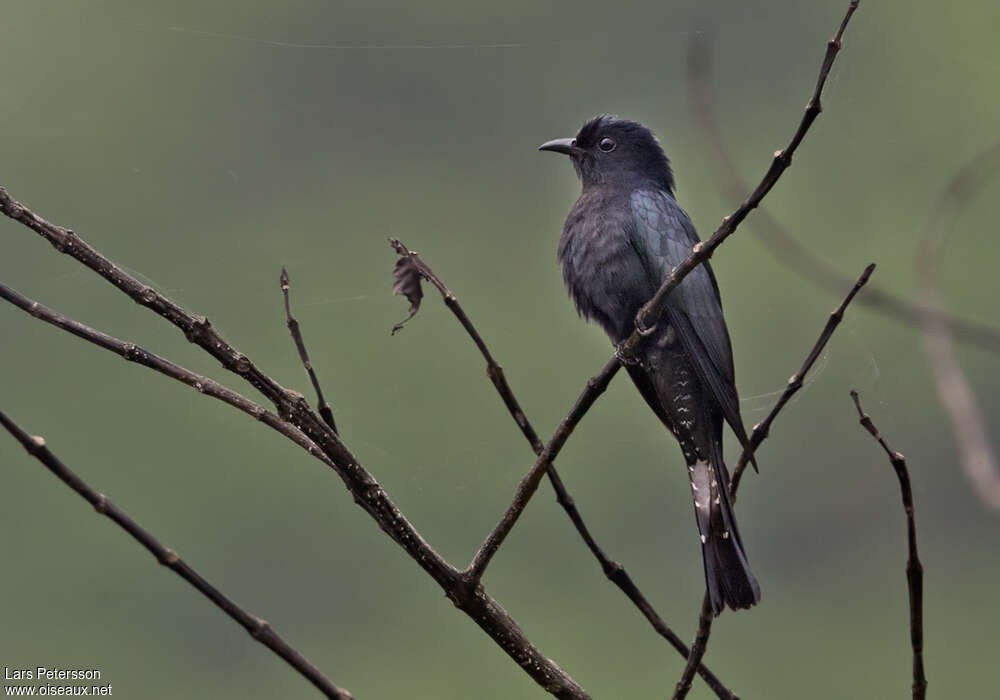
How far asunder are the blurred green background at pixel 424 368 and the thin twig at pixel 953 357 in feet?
31.5

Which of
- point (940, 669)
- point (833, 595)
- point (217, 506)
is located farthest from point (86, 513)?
point (940, 669)

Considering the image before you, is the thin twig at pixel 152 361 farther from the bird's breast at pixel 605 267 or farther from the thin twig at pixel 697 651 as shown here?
the bird's breast at pixel 605 267

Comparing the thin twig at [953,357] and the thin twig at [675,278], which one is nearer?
the thin twig at [675,278]

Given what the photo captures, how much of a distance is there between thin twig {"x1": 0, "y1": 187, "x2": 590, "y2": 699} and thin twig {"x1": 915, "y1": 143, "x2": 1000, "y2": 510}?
29.4 inches

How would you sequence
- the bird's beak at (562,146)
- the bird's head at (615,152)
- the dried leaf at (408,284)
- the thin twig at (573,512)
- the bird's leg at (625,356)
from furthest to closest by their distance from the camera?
1. the bird's beak at (562,146)
2. the bird's head at (615,152)
3. the dried leaf at (408,284)
4. the bird's leg at (625,356)
5. the thin twig at (573,512)

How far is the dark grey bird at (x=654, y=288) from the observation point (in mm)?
3287

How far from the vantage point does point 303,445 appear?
6.98 ft

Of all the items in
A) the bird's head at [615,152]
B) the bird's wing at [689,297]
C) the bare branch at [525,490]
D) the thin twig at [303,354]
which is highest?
the bird's head at [615,152]

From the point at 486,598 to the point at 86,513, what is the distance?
16.7 metres

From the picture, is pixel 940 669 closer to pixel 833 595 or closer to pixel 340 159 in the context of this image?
pixel 833 595

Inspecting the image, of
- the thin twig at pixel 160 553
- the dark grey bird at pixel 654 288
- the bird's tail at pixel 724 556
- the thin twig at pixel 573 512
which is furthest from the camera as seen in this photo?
the dark grey bird at pixel 654 288

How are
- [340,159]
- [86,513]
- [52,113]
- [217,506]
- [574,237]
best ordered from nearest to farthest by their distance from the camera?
[574,237] → [52,113] → [340,159] → [217,506] → [86,513]

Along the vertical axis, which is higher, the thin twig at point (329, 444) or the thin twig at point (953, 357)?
the thin twig at point (953, 357)

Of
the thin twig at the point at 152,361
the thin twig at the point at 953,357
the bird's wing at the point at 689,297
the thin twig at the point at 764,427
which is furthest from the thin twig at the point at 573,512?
the bird's wing at the point at 689,297
